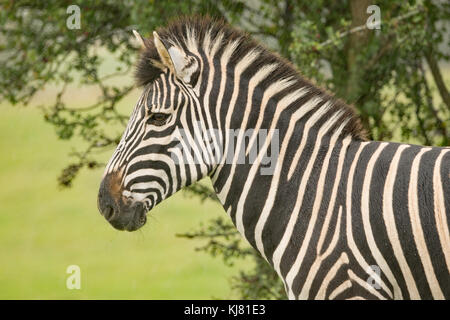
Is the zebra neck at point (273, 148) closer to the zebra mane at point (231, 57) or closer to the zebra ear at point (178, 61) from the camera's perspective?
the zebra mane at point (231, 57)

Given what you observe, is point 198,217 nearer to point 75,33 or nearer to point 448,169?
point 75,33

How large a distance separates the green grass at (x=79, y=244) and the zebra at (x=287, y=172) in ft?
26.7

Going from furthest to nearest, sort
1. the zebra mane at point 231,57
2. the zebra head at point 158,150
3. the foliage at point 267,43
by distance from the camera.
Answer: the foliage at point 267,43 < the zebra mane at point 231,57 < the zebra head at point 158,150

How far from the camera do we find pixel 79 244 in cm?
1894

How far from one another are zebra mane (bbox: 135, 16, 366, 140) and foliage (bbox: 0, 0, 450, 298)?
303 centimetres

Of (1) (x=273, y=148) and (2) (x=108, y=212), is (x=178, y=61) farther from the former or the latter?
(2) (x=108, y=212)

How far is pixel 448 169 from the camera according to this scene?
3865mm

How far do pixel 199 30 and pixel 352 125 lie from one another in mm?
1160

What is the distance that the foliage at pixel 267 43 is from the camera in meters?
7.74

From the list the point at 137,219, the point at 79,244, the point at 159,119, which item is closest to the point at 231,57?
the point at 159,119

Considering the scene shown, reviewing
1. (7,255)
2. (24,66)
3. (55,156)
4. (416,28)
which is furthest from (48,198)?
(416,28)

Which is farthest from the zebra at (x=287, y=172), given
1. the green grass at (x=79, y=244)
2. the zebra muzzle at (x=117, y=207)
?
the green grass at (x=79, y=244)

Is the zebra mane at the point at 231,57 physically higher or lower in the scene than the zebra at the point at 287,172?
higher

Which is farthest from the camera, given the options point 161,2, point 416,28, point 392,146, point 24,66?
point 24,66
